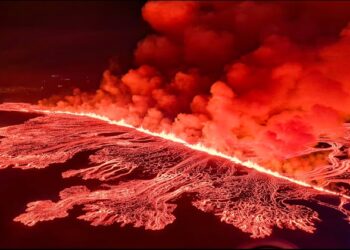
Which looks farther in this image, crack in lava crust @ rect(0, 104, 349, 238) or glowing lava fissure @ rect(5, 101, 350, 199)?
glowing lava fissure @ rect(5, 101, 350, 199)

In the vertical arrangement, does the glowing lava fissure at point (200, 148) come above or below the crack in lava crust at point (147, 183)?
above

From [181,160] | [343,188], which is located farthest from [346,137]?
[181,160]

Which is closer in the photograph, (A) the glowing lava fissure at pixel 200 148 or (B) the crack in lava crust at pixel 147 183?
(B) the crack in lava crust at pixel 147 183

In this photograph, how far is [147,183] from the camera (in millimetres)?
15078

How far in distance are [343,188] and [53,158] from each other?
11304 millimetres

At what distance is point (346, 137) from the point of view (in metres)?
19.8

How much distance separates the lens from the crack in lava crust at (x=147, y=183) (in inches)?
504

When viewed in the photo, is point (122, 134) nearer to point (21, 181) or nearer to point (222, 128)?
point (222, 128)

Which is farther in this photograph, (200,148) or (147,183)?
(200,148)

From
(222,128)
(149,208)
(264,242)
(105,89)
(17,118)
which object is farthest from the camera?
(105,89)

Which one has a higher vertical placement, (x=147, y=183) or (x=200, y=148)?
(x=200, y=148)

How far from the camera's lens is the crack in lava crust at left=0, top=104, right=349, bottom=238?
504 inches

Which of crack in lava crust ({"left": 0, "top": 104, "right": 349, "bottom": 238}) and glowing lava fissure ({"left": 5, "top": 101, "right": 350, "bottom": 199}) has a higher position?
glowing lava fissure ({"left": 5, "top": 101, "right": 350, "bottom": 199})

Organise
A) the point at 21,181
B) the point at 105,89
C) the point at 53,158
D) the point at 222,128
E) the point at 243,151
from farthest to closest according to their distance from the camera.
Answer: the point at 105,89
the point at 222,128
the point at 243,151
the point at 53,158
the point at 21,181
